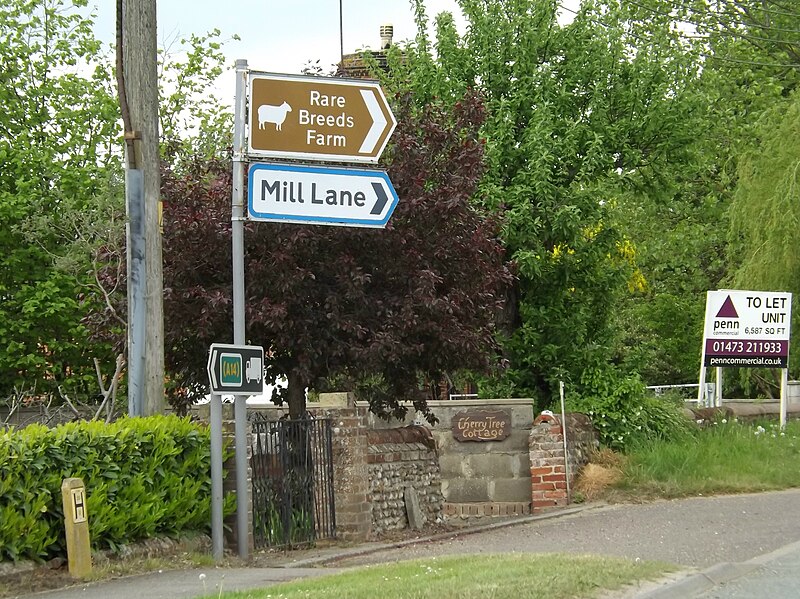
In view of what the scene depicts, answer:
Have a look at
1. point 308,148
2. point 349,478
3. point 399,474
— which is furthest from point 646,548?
point 308,148

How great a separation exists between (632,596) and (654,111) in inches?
548

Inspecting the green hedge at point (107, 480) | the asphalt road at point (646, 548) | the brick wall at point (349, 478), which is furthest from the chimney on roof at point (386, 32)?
the green hedge at point (107, 480)

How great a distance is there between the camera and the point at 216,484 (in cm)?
1190

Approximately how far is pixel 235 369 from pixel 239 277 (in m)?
0.91

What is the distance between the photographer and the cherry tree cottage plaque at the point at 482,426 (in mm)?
18828

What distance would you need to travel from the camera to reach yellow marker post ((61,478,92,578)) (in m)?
10.5

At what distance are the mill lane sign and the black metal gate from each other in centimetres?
131

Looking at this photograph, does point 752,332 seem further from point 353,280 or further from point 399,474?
point 353,280

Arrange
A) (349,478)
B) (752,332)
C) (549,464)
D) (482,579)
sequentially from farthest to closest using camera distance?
(752,332)
(549,464)
(349,478)
(482,579)

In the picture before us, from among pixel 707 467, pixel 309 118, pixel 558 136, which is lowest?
pixel 707 467

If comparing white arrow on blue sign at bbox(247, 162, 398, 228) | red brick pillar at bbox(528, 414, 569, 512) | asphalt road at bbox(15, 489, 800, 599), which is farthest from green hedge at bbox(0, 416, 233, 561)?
red brick pillar at bbox(528, 414, 569, 512)

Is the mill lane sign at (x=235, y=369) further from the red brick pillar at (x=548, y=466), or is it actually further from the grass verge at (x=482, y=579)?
the red brick pillar at (x=548, y=466)

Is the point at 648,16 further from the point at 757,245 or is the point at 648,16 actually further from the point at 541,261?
the point at 541,261

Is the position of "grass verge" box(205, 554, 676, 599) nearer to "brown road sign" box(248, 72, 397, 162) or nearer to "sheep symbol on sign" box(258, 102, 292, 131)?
"brown road sign" box(248, 72, 397, 162)
